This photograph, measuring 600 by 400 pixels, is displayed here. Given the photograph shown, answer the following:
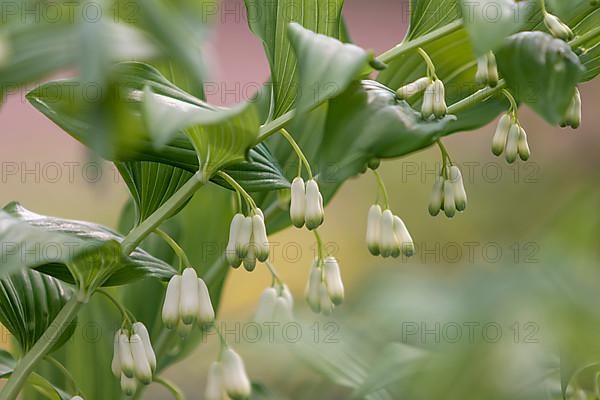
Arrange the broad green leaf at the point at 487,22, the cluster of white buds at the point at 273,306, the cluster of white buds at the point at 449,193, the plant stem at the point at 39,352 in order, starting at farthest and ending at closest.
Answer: the cluster of white buds at the point at 273,306 < the cluster of white buds at the point at 449,193 < the plant stem at the point at 39,352 < the broad green leaf at the point at 487,22

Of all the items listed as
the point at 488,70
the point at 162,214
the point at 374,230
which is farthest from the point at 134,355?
the point at 488,70

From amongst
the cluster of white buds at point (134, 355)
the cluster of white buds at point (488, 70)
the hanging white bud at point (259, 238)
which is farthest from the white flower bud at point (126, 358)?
the cluster of white buds at point (488, 70)

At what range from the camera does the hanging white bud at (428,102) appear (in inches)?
22.7

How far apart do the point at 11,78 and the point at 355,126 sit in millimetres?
355

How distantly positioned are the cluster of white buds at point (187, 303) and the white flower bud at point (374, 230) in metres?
0.14

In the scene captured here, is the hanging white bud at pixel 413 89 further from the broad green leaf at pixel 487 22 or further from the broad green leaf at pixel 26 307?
the broad green leaf at pixel 26 307

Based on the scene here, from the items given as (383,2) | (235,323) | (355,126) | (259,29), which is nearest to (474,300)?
(355,126)

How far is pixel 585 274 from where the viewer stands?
0.28 meters

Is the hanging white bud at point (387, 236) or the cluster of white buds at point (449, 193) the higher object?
the cluster of white buds at point (449, 193)

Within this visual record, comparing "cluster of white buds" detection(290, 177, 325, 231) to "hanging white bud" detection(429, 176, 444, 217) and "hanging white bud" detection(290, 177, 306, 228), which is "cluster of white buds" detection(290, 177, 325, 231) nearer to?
"hanging white bud" detection(290, 177, 306, 228)

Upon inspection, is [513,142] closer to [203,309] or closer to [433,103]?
[433,103]

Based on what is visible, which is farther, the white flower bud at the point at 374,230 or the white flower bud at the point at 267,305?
the white flower bud at the point at 267,305

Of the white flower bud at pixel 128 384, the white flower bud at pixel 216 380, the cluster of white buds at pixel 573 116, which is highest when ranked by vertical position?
the cluster of white buds at pixel 573 116

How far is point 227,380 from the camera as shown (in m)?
0.62
